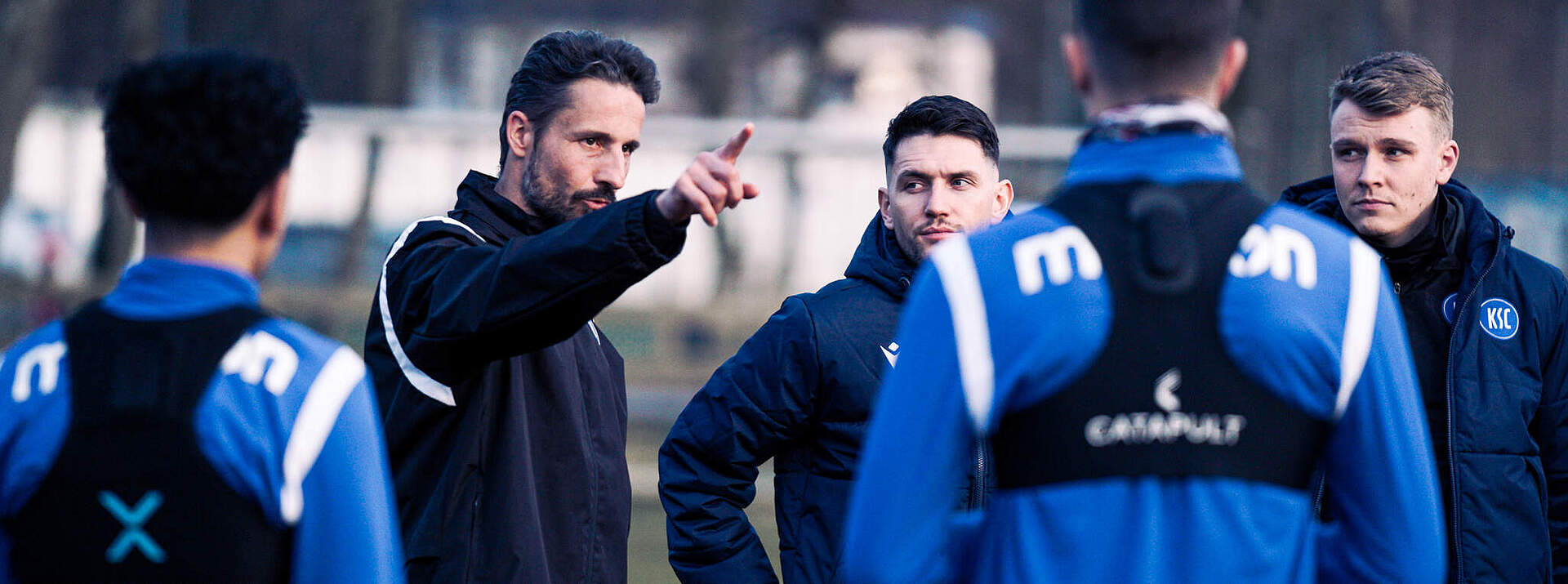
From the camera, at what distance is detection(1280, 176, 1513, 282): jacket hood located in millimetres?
A: 3518

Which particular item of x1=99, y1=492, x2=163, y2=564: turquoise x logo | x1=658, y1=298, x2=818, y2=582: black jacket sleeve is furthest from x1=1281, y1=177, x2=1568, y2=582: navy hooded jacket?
x1=99, y1=492, x2=163, y2=564: turquoise x logo

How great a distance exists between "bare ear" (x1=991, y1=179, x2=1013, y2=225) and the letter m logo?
178 cm

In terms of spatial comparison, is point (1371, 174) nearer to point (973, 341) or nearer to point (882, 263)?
point (882, 263)

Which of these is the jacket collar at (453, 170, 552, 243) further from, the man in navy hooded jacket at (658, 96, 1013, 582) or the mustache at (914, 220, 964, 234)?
the mustache at (914, 220, 964, 234)

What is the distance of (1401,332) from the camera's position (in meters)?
2.04

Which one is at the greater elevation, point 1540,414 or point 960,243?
point 960,243

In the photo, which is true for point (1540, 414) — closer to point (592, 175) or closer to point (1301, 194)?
point (1301, 194)

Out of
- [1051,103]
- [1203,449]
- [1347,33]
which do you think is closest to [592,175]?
[1203,449]

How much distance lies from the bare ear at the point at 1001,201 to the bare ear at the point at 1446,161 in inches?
38.9

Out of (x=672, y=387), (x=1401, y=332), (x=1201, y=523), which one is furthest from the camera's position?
(x=672, y=387)

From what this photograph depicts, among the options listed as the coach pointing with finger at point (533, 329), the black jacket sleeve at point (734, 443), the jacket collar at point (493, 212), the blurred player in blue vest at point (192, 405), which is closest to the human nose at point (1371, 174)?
the black jacket sleeve at point (734, 443)

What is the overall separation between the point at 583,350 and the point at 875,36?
21.1m

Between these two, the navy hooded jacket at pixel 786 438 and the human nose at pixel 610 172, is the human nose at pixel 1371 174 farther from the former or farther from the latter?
the human nose at pixel 610 172

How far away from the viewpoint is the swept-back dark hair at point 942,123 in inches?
145
